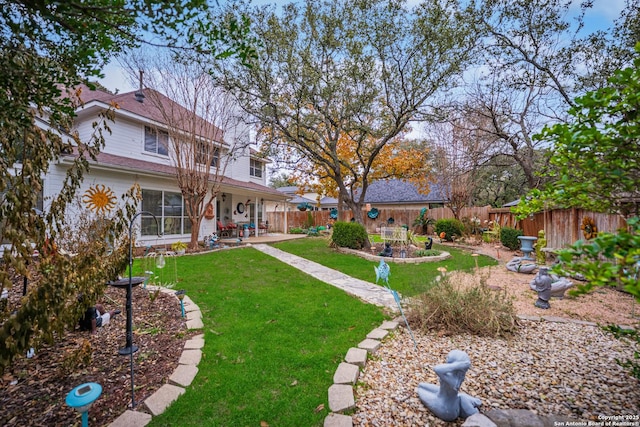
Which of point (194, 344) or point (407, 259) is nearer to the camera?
point (194, 344)

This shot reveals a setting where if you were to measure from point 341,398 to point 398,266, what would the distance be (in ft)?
20.0

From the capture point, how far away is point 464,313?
12.2ft

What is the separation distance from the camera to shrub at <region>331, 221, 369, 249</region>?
10750 millimetres

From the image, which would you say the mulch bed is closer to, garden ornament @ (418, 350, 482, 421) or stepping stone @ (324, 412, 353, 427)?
stepping stone @ (324, 412, 353, 427)

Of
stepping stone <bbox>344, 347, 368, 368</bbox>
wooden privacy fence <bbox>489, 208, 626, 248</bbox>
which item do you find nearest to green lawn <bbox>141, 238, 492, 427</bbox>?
stepping stone <bbox>344, 347, 368, 368</bbox>

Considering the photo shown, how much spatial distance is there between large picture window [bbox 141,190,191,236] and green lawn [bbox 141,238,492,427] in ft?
12.2

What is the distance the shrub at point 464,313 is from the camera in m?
3.63

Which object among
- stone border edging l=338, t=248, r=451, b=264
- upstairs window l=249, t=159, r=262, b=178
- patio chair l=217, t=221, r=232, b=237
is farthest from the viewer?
upstairs window l=249, t=159, r=262, b=178

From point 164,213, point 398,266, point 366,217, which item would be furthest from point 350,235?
point 366,217

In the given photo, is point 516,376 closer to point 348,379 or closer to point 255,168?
point 348,379

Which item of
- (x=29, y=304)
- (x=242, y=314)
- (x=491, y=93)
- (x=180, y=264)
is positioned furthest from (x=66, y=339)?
(x=491, y=93)

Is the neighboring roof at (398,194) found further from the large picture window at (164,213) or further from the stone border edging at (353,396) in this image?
the stone border edging at (353,396)

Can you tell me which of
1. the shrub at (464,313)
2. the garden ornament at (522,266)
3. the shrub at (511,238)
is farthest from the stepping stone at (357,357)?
the shrub at (511,238)

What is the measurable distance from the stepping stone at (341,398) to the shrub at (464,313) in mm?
1693
